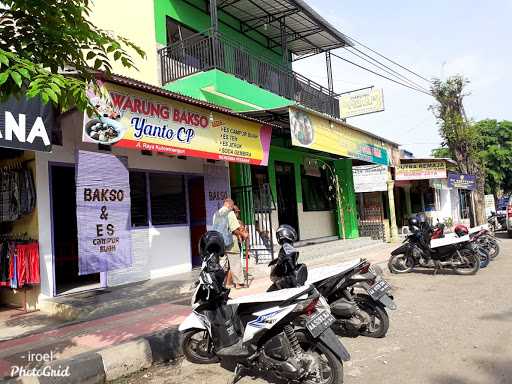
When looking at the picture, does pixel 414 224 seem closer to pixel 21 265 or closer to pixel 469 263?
pixel 469 263

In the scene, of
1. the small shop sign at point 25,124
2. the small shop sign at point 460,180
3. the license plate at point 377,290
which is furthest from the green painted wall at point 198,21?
the small shop sign at point 460,180

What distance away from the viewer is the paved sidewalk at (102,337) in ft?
14.4

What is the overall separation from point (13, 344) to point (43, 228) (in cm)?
201

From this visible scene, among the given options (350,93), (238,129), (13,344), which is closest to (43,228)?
(13,344)

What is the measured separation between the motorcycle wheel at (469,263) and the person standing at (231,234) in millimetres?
4473

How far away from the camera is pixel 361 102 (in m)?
14.1

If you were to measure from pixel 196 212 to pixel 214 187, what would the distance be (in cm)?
76

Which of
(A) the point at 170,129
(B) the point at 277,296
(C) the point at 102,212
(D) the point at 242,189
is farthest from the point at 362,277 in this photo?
(D) the point at 242,189

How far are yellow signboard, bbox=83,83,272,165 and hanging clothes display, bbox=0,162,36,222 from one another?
5.05 feet

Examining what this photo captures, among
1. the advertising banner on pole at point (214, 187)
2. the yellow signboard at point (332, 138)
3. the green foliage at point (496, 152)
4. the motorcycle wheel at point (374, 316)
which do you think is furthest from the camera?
the green foliage at point (496, 152)

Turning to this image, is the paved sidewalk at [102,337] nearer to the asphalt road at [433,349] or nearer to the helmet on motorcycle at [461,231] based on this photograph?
the asphalt road at [433,349]

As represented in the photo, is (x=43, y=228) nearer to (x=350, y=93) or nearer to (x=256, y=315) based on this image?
(x=256, y=315)

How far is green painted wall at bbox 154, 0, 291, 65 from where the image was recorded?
1105 centimetres

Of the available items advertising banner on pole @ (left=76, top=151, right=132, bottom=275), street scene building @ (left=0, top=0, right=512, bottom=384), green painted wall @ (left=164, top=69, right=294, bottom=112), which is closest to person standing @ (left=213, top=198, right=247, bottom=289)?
street scene building @ (left=0, top=0, right=512, bottom=384)
